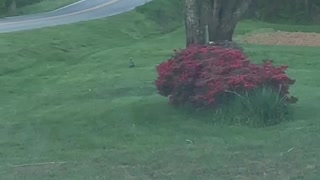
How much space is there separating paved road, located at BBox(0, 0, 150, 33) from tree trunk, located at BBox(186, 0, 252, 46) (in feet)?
55.8

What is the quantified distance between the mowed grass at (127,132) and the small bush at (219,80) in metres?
0.31

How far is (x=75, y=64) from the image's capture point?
28.6 metres

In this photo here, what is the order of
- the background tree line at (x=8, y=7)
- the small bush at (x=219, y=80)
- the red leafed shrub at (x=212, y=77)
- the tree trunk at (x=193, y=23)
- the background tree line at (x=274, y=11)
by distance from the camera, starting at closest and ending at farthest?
the small bush at (x=219, y=80), the red leafed shrub at (x=212, y=77), the tree trunk at (x=193, y=23), the background tree line at (x=274, y=11), the background tree line at (x=8, y=7)

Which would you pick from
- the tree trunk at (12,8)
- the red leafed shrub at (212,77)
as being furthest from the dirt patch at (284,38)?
the tree trunk at (12,8)

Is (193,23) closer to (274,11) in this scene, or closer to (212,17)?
(212,17)

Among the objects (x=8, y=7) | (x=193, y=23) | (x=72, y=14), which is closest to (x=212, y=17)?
(x=193, y=23)

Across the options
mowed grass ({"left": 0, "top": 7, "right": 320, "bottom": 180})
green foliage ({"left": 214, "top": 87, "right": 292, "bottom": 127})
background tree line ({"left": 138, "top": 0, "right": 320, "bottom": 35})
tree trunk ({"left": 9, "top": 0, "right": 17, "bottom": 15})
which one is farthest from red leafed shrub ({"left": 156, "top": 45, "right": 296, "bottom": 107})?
tree trunk ({"left": 9, "top": 0, "right": 17, "bottom": 15})

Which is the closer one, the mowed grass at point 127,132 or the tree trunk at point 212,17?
the mowed grass at point 127,132

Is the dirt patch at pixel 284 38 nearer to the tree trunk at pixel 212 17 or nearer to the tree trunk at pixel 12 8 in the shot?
the tree trunk at pixel 212 17

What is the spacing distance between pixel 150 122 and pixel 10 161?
3267mm

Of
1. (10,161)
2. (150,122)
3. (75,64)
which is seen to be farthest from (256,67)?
(75,64)

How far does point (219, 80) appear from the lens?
48.7ft

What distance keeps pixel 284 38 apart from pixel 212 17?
49.1 feet

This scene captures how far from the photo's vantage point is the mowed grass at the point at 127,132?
10.9m
